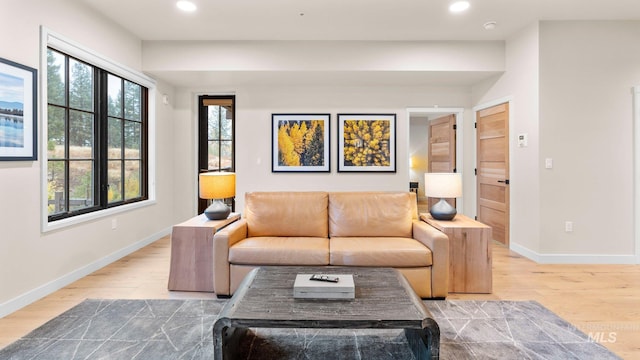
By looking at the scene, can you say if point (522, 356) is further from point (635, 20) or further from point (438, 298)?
point (635, 20)

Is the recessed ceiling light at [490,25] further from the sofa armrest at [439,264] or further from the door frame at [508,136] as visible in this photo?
the sofa armrest at [439,264]

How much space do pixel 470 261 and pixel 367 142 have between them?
2.76 m

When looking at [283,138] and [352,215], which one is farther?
[283,138]

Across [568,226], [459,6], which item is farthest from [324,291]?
[568,226]

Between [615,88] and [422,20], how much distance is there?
229cm

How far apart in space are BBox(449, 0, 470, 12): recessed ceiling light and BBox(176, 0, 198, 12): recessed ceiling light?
2.67m

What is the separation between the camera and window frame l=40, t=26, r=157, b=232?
284 centimetres

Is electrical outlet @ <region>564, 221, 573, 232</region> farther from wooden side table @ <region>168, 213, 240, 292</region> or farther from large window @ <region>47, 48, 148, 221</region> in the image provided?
large window @ <region>47, 48, 148, 221</region>

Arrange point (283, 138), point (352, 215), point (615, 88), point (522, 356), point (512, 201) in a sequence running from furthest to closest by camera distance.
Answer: point (283, 138) → point (512, 201) → point (615, 88) → point (352, 215) → point (522, 356)

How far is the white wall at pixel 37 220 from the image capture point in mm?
2523

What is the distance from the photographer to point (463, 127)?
5242 millimetres

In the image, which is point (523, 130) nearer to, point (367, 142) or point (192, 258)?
point (367, 142)

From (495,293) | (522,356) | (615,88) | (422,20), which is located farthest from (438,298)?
(615,88)

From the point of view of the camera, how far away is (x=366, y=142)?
17.2 ft
